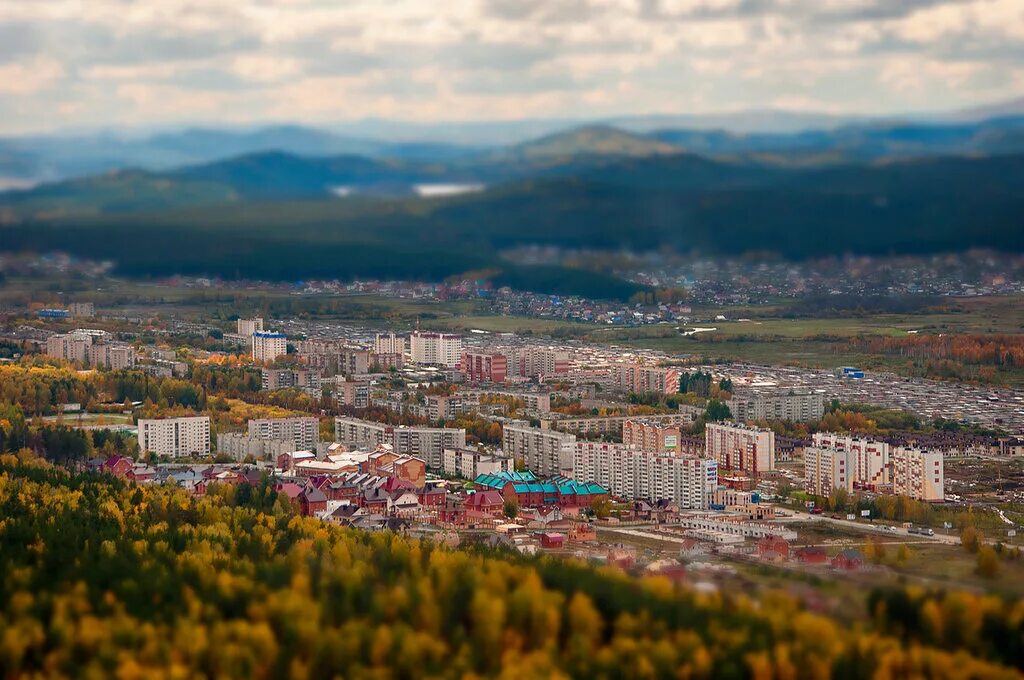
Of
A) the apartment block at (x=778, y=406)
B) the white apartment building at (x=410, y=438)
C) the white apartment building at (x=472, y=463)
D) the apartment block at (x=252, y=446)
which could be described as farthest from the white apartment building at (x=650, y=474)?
the apartment block at (x=778, y=406)

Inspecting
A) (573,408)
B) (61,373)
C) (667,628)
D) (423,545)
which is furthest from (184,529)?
(61,373)

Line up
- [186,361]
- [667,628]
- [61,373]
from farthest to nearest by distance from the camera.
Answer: [186,361] < [61,373] < [667,628]

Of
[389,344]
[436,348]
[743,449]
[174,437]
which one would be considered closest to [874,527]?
[743,449]

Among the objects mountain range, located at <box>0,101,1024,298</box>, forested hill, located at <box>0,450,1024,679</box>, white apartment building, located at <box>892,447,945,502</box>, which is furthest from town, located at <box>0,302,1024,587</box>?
forested hill, located at <box>0,450,1024,679</box>

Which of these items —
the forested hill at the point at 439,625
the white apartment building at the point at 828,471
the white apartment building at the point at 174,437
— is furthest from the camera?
the white apartment building at the point at 174,437

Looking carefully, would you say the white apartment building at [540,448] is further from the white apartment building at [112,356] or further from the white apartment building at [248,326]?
the white apartment building at [248,326]

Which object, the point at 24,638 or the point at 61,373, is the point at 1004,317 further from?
the point at 24,638
